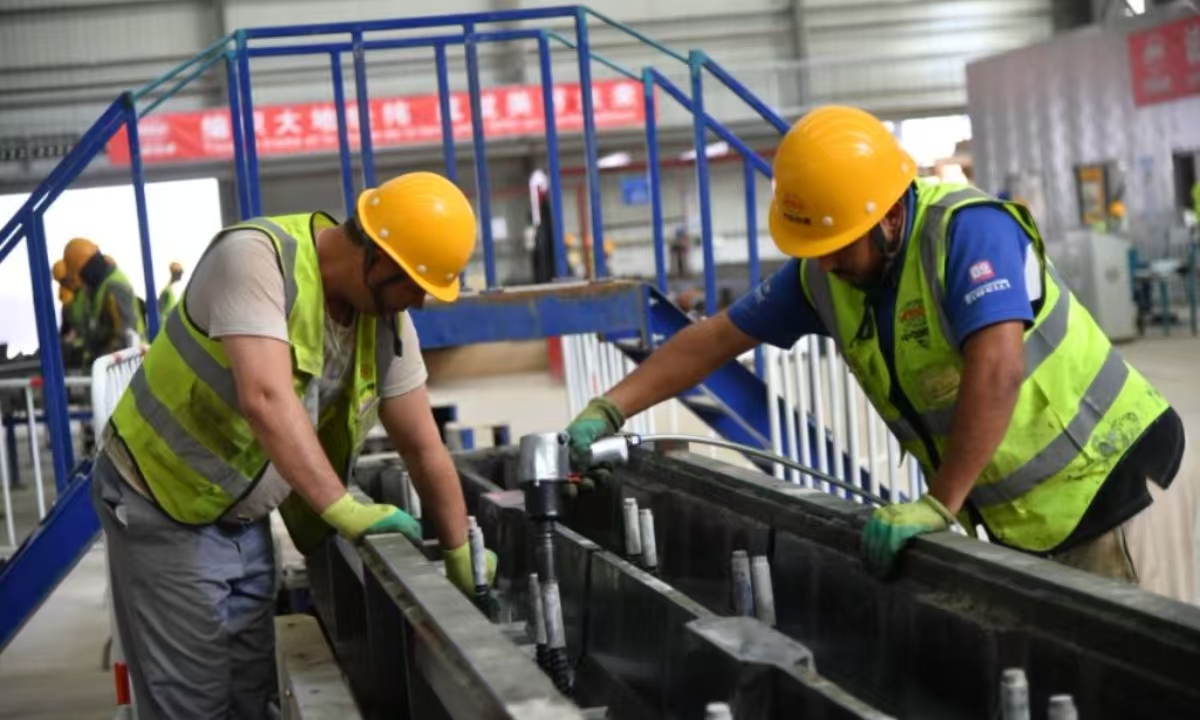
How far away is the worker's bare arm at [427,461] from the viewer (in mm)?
3764

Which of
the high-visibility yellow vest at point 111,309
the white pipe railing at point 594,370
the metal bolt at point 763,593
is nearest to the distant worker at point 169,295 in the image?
the high-visibility yellow vest at point 111,309

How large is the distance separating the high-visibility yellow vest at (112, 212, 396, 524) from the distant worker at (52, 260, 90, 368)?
8.25m

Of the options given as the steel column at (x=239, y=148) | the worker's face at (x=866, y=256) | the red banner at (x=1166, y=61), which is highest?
the red banner at (x=1166, y=61)

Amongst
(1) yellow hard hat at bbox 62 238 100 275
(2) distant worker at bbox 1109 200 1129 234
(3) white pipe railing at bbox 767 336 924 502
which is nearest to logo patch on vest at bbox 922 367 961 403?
(3) white pipe railing at bbox 767 336 924 502

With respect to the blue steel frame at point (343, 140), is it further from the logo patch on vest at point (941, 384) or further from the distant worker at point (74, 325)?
the distant worker at point (74, 325)

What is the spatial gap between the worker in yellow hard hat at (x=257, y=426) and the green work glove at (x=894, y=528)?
1.09 m

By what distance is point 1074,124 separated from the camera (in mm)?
18984

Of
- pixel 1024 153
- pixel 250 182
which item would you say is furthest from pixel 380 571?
pixel 1024 153

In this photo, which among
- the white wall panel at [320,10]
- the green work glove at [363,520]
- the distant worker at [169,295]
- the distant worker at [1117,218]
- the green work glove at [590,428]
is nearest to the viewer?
the green work glove at [363,520]

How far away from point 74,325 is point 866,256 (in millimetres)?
9888

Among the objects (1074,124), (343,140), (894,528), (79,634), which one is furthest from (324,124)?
(894,528)

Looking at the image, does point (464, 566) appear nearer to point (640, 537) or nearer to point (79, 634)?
point (640, 537)

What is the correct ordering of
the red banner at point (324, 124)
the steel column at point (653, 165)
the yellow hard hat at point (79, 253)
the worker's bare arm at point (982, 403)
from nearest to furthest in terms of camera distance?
the worker's bare arm at point (982, 403) < the steel column at point (653, 165) < the yellow hard hat at point (79, 253) < the red banner at point (324, 124)

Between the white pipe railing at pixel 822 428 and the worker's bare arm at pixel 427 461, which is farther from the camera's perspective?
the white pipe railing at pixel 822 428
